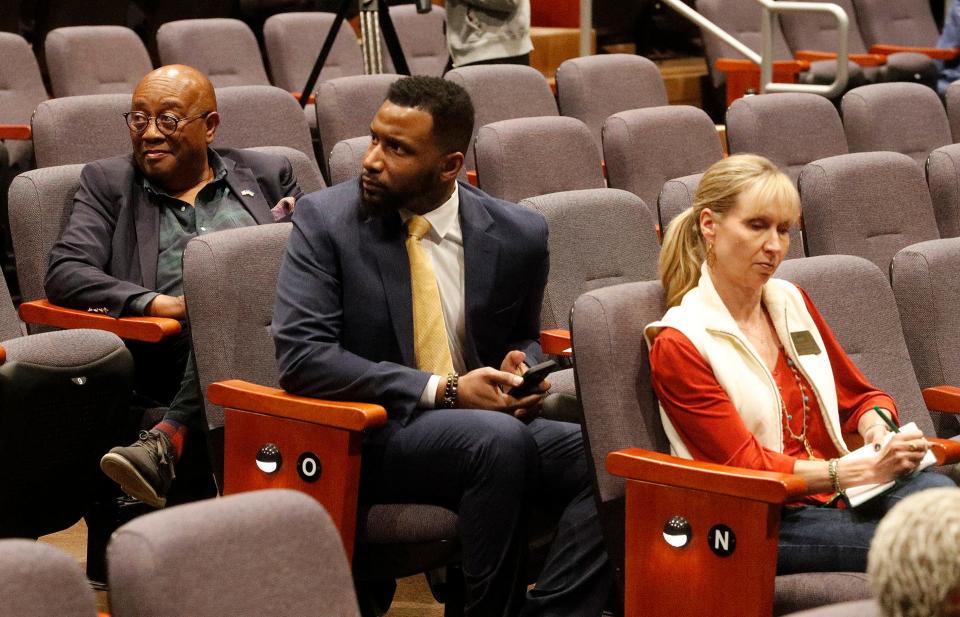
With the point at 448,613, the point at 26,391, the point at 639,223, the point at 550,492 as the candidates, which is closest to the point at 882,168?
the point at 639,223

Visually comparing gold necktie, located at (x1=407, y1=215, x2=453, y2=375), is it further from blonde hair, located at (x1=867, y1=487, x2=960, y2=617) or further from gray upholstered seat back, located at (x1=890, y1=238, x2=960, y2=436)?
blonde hair, located at (x1=867, y1=487, x2=960, y2=617)

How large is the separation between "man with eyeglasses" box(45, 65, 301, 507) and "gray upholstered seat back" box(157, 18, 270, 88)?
1.35 metres

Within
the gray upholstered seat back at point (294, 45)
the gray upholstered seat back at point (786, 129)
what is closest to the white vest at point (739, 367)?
the gray upholstered seat back at point (786, 129)

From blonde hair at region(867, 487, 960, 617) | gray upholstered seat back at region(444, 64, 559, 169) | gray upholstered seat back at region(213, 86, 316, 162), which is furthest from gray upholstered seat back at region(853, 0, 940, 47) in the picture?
blonde hair at region(867, 487, 960, 617)

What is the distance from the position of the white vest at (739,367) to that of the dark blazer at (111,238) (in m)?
0.91

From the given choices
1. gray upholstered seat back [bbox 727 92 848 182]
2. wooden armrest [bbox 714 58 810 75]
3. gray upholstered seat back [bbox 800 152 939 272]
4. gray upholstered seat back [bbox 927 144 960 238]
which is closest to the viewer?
gray upholstered seat back [bbox 800 152 939 272]

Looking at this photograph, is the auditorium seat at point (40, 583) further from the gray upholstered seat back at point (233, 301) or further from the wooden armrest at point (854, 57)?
the wooden armrest at point (854, 57)

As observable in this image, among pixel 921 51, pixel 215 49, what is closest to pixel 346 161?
pixel 215 49

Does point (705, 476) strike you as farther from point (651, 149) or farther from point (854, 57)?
point (854, 57)

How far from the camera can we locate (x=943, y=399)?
6.68 feet

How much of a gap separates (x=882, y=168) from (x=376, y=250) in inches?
46.6

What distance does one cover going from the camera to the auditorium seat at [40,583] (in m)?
0.96

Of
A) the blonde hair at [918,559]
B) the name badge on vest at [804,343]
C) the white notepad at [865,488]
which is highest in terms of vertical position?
the blonde hair at [918,559]

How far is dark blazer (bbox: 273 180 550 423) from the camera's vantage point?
181cm
